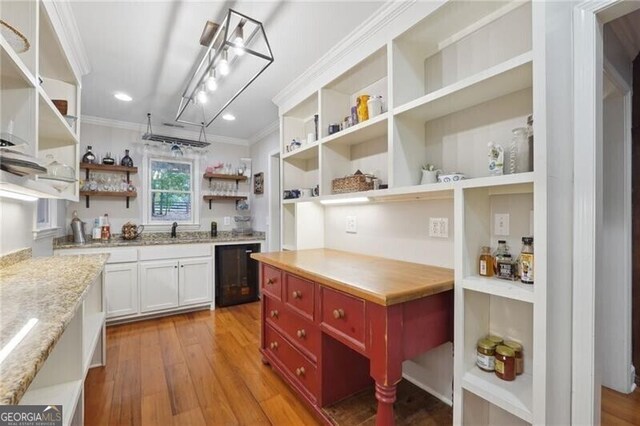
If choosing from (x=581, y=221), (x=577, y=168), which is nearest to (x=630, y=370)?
(x=581, y=221)

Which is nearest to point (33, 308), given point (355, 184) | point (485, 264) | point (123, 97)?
point (355, 184)

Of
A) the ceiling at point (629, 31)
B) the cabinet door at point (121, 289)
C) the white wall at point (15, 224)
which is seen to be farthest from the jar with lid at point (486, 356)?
the cabinet door at point (121, 289)

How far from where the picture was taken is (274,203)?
390 cm

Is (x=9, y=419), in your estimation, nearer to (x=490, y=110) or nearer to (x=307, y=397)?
(x=307, y=397)

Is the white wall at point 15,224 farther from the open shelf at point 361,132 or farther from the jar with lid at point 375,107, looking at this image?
the jar with lid at point 375,107

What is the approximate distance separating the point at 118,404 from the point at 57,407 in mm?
1032

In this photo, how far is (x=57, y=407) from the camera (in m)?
0.99

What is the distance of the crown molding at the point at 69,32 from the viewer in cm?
161

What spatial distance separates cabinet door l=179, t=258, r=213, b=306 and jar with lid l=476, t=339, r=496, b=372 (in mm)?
3092

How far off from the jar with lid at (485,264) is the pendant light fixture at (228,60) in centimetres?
164

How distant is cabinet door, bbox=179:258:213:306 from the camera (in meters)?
3.42

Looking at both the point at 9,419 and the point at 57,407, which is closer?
the point at 9,419

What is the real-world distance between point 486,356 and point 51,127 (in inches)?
114

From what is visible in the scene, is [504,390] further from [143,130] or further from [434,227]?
[143,130]
